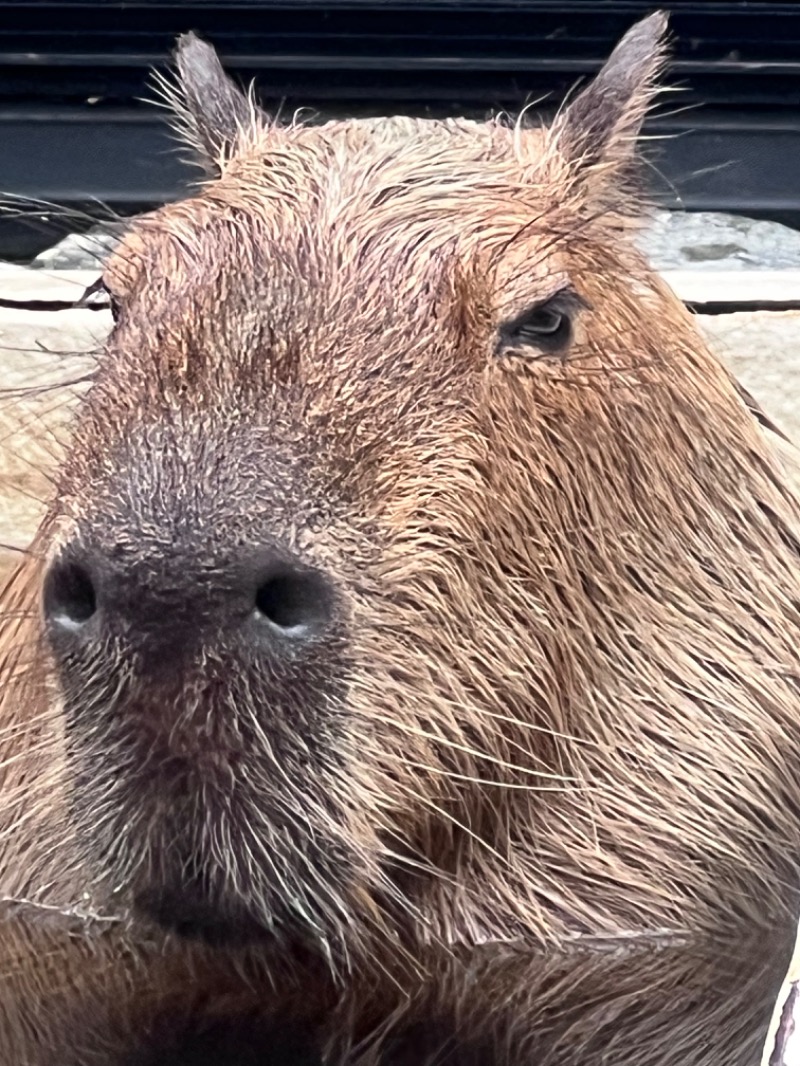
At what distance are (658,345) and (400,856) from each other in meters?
0.64

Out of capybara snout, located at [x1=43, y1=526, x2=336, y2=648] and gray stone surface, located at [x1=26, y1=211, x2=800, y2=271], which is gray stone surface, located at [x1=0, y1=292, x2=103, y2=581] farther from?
capybara snout, located at [x1=43, y1=526, x2=336, y2=648]

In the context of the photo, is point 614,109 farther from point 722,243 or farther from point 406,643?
point 722,243

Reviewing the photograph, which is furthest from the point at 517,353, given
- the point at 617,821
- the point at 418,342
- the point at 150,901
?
the point at 150,901

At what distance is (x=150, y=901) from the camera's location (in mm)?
1836

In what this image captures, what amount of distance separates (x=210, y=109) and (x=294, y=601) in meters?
0.87

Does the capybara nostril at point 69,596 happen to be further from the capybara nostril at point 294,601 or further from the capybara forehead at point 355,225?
the capybara forehead at point 355,225

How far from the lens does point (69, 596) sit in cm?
175

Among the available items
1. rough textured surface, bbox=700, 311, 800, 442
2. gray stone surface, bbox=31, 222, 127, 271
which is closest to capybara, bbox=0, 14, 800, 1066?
rough textured surface, bbox=700, 311, 800, 442

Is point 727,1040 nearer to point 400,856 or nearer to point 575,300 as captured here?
point 400,856

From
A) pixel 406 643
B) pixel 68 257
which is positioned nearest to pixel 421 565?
pixel 406 643

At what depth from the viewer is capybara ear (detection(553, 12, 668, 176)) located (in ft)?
7.34

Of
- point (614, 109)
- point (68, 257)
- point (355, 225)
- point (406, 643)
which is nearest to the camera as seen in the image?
point (406, 643)

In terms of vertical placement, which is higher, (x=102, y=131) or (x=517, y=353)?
(x=517, y=353)

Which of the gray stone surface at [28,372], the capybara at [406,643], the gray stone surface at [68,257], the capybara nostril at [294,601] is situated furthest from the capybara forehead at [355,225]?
the gray stone surface at [68,257]
